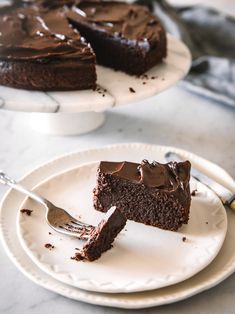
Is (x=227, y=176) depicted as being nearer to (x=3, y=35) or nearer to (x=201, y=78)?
(x=201, y=78)

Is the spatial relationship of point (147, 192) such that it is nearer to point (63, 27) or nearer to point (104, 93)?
point (104, 93)

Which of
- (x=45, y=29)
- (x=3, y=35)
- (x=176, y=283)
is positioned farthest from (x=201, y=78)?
(x=176, y=283)

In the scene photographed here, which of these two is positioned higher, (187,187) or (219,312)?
(187,187)

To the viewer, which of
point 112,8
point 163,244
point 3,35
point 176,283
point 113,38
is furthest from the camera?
point 112,8

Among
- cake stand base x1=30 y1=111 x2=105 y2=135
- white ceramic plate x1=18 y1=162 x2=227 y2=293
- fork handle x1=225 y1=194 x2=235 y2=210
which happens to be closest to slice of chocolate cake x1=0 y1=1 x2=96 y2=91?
cake stand base x1=30 y1=111 x2=105 y2=135

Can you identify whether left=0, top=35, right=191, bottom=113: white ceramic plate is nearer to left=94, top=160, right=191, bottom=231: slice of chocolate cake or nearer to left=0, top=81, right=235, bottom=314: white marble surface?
left=0, top=81, right=235, bottom=314: white marble surface
